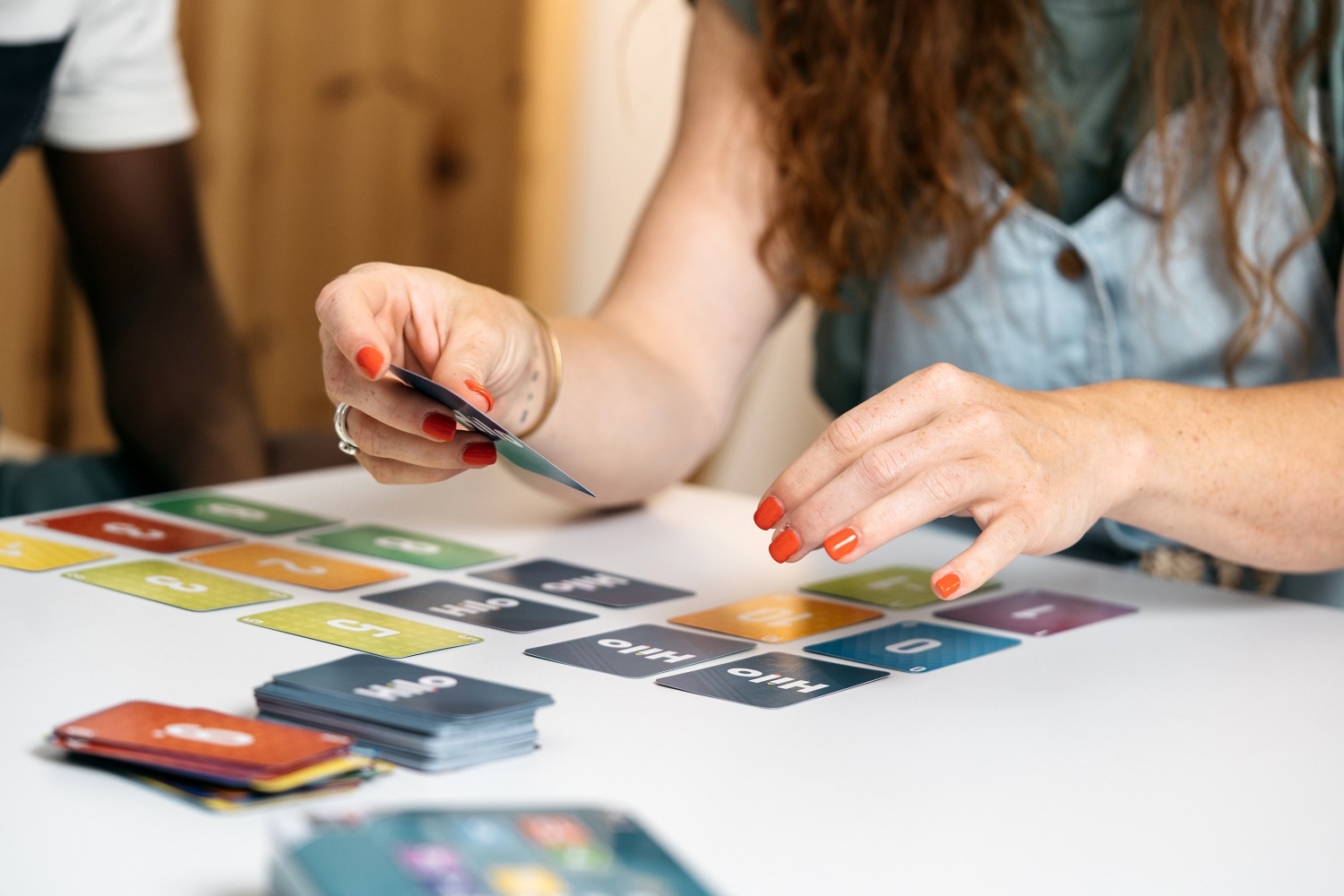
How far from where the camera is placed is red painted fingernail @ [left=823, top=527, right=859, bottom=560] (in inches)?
31.9

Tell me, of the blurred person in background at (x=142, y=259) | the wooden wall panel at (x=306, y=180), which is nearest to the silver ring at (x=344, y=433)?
the blurred person in background at (x=142, y=259)

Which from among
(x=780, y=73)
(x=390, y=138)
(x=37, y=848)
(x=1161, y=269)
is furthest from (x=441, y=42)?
(x=37, y=848)

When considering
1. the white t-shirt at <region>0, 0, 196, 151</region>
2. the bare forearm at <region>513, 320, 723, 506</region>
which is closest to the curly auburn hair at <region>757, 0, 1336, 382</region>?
the bare forearm at <region>513, 320, 723, 506</region>

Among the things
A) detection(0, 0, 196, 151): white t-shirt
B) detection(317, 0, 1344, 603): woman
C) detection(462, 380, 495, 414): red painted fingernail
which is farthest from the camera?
detection(0, 0, 196, 151): white t-shirt

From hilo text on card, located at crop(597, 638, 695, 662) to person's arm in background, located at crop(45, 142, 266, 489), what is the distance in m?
0.99

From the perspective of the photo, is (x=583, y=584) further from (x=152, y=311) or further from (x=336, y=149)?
(x=336, y=149)

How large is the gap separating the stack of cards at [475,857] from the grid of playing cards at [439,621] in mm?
132

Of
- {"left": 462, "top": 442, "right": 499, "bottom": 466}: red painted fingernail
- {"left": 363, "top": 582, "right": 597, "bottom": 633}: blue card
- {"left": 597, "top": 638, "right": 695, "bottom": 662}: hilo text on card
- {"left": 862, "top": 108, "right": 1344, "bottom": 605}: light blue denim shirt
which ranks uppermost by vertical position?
{"left": 862, "top": 108, "right": 1344, "bottom": 605}: light blue denim shirt

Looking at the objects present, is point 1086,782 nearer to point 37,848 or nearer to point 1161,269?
point 37,848

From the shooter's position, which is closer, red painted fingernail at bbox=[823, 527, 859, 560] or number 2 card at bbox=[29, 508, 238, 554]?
red painted fingernail at bbox=[823, 527, 859, 560]

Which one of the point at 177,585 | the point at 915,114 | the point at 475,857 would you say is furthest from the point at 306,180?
the point at 475,857

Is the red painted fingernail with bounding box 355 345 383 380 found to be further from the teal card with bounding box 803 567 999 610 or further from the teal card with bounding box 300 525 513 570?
the teal card with bounding box 803 567 999 610

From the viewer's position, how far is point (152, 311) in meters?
1.74

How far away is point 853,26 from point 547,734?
825mm
